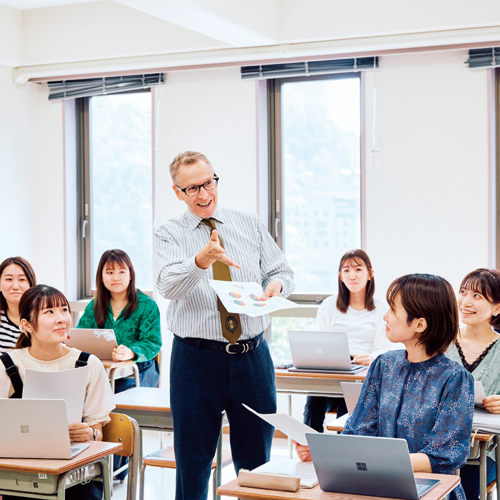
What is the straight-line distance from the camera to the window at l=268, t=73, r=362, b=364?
4.98 m

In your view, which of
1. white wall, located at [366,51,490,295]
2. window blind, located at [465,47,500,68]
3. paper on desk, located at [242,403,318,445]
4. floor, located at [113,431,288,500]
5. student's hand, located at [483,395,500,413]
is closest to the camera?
paper on desk, located at [242,403,318,445]

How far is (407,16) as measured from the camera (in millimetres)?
4203

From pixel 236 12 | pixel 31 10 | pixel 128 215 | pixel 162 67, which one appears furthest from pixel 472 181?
pixel 31 10

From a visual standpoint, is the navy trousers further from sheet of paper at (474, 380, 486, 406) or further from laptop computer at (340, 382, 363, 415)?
sheet of paper at (474, 380, 486, 406)

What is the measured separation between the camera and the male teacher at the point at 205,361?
223cm

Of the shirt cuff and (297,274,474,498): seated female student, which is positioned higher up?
the shirt cuff

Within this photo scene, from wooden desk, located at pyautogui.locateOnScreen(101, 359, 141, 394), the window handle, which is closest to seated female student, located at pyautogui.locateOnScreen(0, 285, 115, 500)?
wooden desk, located at pyautogui.locateOnScreen(101, 359, 141, 394)

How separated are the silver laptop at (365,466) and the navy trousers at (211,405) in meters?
0.69

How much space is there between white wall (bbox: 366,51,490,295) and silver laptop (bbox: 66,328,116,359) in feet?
6.35

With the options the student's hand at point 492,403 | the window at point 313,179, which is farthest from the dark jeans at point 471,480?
the window at point 313,179

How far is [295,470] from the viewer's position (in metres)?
1.73

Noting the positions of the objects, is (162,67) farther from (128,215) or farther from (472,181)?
(472,181)

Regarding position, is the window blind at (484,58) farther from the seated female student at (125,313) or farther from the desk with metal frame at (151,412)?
the desk with metal frame at (151,412)

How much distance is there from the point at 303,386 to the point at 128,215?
2696mm
